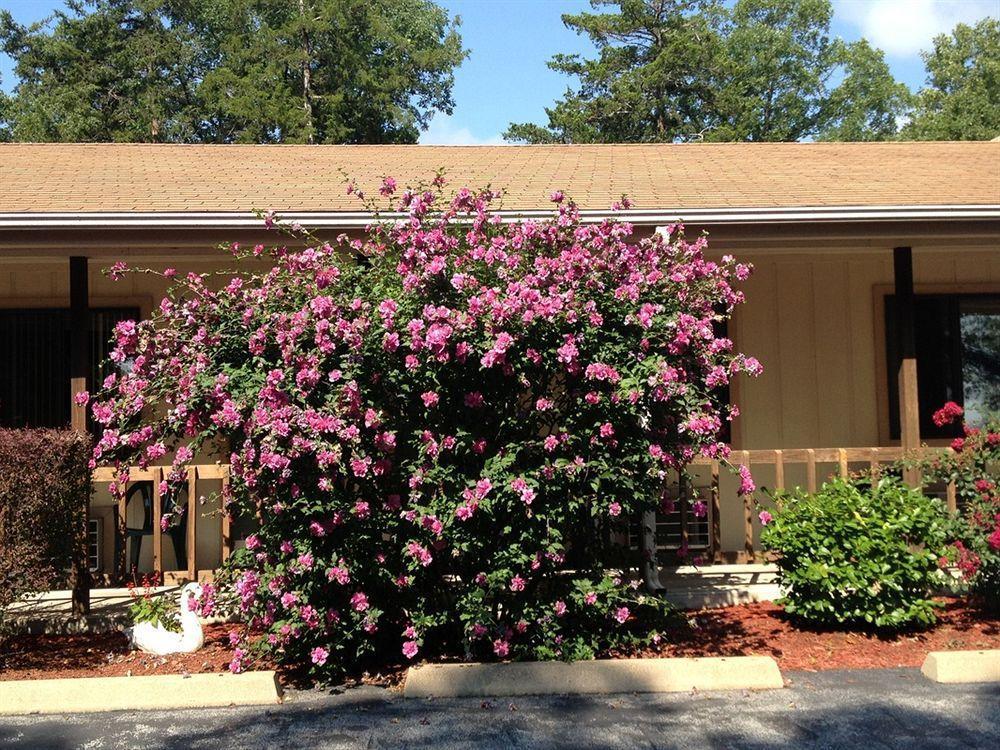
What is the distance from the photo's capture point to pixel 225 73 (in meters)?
29.5

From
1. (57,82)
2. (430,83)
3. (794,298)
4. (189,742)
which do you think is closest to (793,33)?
(430,83)

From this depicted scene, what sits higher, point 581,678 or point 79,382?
point 79,382

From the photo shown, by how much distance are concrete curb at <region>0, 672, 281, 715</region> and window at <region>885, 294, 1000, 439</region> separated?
680cm

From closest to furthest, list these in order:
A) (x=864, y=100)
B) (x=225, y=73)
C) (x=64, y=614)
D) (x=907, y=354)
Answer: (x=64, y=614)
(x=907, y=354)
(x=225, y=73)
(x=864, y=100)

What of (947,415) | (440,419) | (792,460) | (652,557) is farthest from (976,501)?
(440,419)

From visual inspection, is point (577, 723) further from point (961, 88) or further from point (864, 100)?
point (961, 88)

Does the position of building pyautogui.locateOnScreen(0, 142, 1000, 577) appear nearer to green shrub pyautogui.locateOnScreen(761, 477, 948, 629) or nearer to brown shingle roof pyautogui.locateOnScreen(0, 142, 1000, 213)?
brown shingle roof pyautogui.locateOnScreen(0, 142, 1000, 213)

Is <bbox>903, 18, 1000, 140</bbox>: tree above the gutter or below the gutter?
above

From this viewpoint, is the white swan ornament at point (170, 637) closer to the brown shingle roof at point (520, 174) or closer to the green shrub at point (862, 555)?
the brown shingle roof at point (520, 174)

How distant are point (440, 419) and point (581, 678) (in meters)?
1.64

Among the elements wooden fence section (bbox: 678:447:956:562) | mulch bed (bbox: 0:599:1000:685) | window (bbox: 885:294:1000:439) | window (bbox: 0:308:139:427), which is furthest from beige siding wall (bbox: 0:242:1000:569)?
window (bbox: 0:308:139:427)

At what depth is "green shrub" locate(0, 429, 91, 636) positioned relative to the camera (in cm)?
616

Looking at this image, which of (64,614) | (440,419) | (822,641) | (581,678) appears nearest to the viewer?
(581,678)

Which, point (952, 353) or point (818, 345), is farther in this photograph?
point (952, 353)
